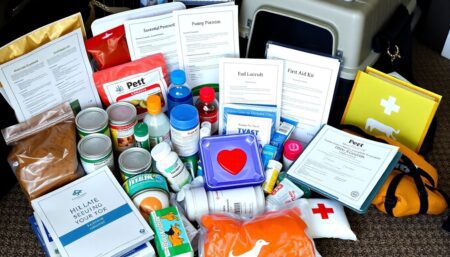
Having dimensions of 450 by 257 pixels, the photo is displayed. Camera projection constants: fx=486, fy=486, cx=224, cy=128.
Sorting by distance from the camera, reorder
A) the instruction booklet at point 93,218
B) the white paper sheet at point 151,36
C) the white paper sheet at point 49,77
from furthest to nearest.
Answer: the white paper sheet at point 151,36
the white paper sheet at point 49,77
the instruction booklet at point 93,218

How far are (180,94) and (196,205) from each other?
0.30 meters

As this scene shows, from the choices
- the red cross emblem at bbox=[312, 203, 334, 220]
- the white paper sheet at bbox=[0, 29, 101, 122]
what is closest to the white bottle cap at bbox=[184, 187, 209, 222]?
the red cross emblem at bbox=[312, 203, 334, 220]

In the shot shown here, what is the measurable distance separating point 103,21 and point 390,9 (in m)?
0.81

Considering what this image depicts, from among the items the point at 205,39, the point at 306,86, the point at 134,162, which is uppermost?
the point at 205,39

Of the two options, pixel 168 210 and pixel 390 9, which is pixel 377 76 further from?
pixel 168 210

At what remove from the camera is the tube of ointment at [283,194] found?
120cm

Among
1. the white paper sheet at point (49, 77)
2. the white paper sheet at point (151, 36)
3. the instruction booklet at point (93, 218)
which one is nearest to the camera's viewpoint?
the instruction booklet at point (93, 218)

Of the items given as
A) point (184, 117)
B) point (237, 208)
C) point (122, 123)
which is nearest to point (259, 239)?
point (237, 208)

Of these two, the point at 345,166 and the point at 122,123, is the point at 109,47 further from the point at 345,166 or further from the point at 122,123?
the point at 345,166

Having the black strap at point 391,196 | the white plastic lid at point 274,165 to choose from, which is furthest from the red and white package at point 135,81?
the black strap at point 391,196

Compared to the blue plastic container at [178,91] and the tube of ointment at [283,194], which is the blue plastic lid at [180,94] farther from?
the tube of ointment at [283,194]

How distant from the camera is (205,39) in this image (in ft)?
4.34

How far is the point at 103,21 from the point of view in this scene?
4.11ft

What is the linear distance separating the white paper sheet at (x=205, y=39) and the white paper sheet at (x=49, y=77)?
0.26 m
